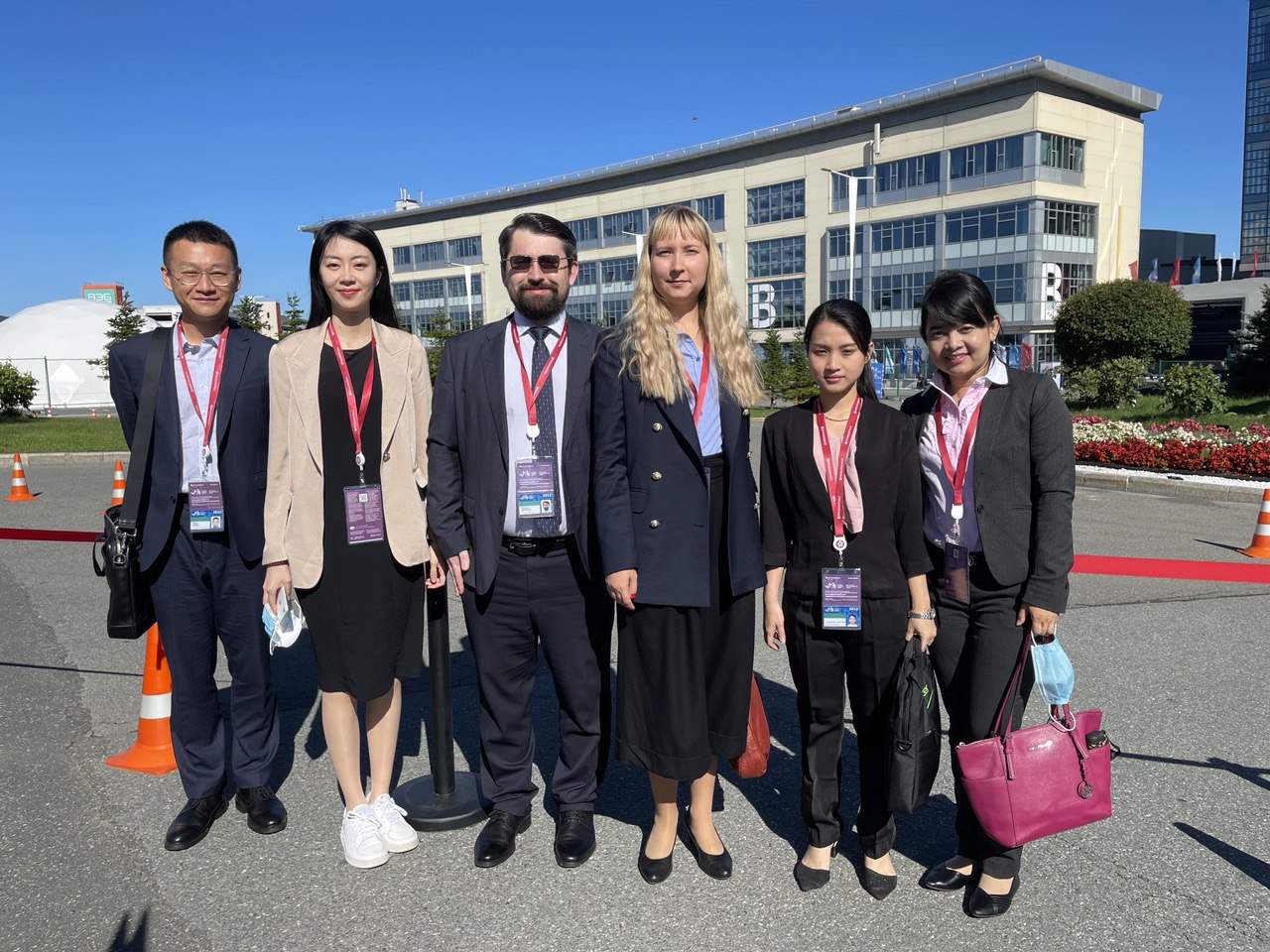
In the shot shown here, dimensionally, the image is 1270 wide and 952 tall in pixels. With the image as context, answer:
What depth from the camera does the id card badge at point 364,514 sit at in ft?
10.6

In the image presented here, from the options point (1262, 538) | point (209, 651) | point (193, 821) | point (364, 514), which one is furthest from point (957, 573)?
point (1262, 538)

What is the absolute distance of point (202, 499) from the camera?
134 inches

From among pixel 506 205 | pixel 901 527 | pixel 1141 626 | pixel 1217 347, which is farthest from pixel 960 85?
pixel 901 527

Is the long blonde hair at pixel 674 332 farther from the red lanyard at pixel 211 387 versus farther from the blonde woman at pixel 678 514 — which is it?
the red lanyard at pixel 211 387

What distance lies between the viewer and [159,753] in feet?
13.7

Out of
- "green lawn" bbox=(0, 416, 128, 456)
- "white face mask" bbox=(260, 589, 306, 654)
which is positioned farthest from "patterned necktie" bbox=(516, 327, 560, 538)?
"green lawn" bbox=(0, 416, 128, 456)

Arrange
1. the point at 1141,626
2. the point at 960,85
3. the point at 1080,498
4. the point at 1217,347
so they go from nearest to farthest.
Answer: the point at 1141,626
the point at 1080,498
the point at 960,85
the point at 1217,347

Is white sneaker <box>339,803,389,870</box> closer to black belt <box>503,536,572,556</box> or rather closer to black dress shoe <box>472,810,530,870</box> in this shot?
black dress shoe <box>472,810,530,870</box>

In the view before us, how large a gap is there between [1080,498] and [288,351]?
38.5ft

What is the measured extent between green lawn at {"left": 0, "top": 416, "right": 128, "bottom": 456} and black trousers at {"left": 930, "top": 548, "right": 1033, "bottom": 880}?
55.4ft

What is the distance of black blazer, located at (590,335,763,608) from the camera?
306 centimetres

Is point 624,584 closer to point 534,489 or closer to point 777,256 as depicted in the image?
point 534,489

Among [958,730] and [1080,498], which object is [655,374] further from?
[1080,498]

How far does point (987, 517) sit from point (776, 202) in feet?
195
